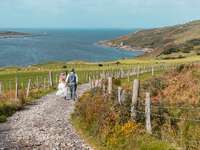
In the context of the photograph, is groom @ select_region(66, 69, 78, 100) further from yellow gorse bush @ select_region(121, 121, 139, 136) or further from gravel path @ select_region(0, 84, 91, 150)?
yellow gorse bush @ select_region(121, 121, 139, 136)

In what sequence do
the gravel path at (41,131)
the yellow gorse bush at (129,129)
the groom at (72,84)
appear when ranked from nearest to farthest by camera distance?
the yellow gorse bush at (129,129) < the gravel path at (41,131) < the groom at (72,84)

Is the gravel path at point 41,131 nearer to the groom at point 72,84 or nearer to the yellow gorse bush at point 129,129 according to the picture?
the yellow gorse bush at point 129,129

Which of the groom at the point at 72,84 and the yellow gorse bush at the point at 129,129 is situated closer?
the yellow gorse bush at the point at 129,129

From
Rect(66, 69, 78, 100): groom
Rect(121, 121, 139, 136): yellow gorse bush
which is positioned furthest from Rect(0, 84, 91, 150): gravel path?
Rect(66, 69, 78, 100): groom

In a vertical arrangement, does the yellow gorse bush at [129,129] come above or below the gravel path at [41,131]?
above

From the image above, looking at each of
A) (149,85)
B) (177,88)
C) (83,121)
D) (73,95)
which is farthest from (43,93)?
(83,121)

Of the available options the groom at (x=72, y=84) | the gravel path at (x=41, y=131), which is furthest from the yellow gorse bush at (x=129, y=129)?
the groom at (x=72, y=84)

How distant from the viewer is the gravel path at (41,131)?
18.2 metres

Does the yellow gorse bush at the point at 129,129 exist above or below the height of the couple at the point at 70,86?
above

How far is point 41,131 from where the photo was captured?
2123 centimetres

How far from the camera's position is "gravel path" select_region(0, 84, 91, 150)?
18.2 meters

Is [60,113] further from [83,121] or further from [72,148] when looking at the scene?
[72,148]

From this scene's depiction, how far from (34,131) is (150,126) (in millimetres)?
5532

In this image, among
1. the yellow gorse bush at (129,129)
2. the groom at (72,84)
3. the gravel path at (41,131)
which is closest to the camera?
the yellow gorse bush at (129,129)
